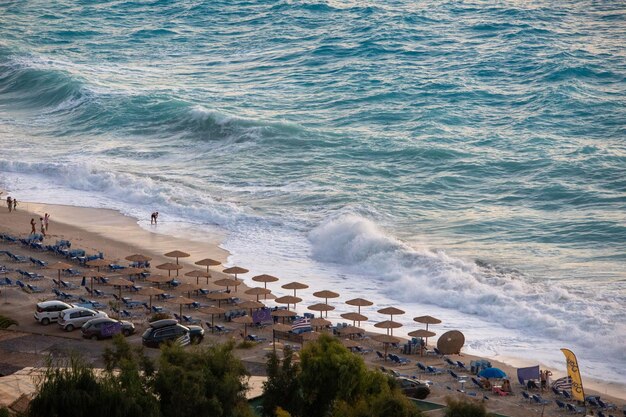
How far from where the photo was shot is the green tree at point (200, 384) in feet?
68.3

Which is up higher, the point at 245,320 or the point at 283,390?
the point at 245,320

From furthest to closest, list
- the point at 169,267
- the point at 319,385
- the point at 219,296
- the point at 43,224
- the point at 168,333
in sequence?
the point at 43,224, the point at 169,267, the point at 219,296, the point at 168,333, the point at 319,385

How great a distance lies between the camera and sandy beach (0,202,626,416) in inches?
1093

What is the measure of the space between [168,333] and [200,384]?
29.5 feet

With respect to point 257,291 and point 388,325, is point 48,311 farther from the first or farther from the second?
point 388,325

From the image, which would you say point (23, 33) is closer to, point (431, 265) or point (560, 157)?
point (560, 157)

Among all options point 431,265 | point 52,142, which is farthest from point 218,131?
point 431,265

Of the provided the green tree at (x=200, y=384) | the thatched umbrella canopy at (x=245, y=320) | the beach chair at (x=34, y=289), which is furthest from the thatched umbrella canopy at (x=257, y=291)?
the green tree at (x=200, y=384)

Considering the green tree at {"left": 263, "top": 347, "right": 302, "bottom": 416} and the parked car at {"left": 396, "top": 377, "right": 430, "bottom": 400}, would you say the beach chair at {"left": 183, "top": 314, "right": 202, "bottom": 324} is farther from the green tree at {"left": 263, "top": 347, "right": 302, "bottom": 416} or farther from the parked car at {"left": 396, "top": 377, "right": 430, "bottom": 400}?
the green tree at {"left": 263, "top": 347, "right": 302, "bottom": 416}

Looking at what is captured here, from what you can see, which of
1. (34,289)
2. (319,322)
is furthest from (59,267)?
(319,322)

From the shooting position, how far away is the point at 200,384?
69.0ft

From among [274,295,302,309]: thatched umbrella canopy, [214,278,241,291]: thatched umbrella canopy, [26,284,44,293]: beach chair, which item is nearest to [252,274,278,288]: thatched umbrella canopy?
[214,278,241,291]: thatched umbrella canopy

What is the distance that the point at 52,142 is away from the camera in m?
61.5

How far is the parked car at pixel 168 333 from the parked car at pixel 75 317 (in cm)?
197
